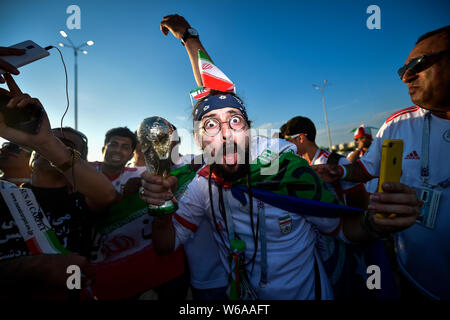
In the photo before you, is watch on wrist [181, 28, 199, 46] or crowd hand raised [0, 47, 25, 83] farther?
watch on wrist [181, 28, 199, 46]

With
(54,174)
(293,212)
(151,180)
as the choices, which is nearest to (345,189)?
(293,212)

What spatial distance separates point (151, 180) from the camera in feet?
3.50

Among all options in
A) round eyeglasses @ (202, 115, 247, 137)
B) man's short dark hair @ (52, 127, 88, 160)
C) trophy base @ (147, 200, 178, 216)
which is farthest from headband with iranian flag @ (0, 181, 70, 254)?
round eyeglasses @ (202, 115, 247, 137)

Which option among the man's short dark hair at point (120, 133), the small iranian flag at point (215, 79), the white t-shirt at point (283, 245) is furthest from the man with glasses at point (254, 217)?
the man's short dark hair at point (120, 133)

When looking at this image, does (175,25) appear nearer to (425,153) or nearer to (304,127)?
(304,127)

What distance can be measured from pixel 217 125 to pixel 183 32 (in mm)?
2000

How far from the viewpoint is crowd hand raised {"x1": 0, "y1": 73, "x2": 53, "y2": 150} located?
1047 mm

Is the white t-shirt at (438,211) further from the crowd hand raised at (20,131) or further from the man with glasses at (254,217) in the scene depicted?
the crowd hand raised at (20,131)

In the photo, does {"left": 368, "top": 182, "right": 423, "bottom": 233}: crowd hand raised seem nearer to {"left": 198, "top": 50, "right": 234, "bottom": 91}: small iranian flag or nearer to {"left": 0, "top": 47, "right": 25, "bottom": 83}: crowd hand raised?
{"left": 198, "top": 50, "right": 234, "bottom": 91}: small iranian flag

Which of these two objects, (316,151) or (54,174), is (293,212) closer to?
(316,151)

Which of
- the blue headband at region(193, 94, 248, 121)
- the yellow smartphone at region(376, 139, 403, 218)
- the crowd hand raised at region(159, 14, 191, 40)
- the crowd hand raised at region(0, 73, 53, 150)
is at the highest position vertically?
the crowd hand raised at region(159, 14, 191, 40)

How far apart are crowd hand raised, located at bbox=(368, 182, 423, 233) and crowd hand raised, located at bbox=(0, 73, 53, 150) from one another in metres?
2.15

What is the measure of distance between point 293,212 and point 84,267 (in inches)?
64.3
